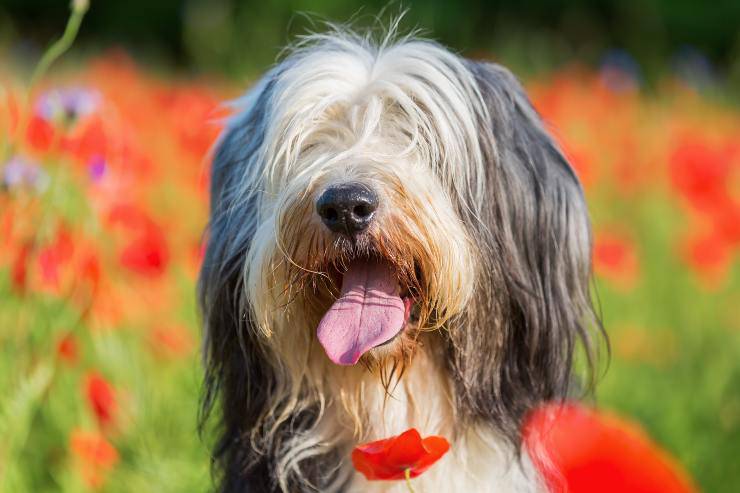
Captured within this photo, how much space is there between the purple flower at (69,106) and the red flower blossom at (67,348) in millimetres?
628

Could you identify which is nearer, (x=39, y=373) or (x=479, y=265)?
(x=479, y=265)

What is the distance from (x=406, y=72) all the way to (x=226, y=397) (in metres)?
0.90

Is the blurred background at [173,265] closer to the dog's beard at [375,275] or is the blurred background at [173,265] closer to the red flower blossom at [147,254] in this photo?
the red flower blossom at [147,254]

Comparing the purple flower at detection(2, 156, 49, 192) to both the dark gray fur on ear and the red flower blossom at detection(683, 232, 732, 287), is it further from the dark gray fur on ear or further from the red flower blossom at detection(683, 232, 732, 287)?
the red flower blossom at detection(683, 232, 732, 287)

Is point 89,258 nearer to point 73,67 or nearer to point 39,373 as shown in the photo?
point 39,373

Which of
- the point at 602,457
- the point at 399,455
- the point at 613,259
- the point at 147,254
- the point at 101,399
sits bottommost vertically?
the point at 101,399

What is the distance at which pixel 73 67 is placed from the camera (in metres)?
9.10

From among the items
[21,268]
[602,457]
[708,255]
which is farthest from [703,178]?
[602,457]

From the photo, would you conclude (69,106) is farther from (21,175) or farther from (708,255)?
(708,255)

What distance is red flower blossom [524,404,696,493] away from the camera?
1.47 metres

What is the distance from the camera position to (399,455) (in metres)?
2.08

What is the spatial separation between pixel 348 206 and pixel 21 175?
1022 mm

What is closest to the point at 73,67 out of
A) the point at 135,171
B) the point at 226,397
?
the point at 135,171

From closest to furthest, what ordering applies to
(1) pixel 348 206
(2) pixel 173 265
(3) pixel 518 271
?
(1) pixel 348 206 < (3) pixel 518 271 < (2) pixel 173 265
